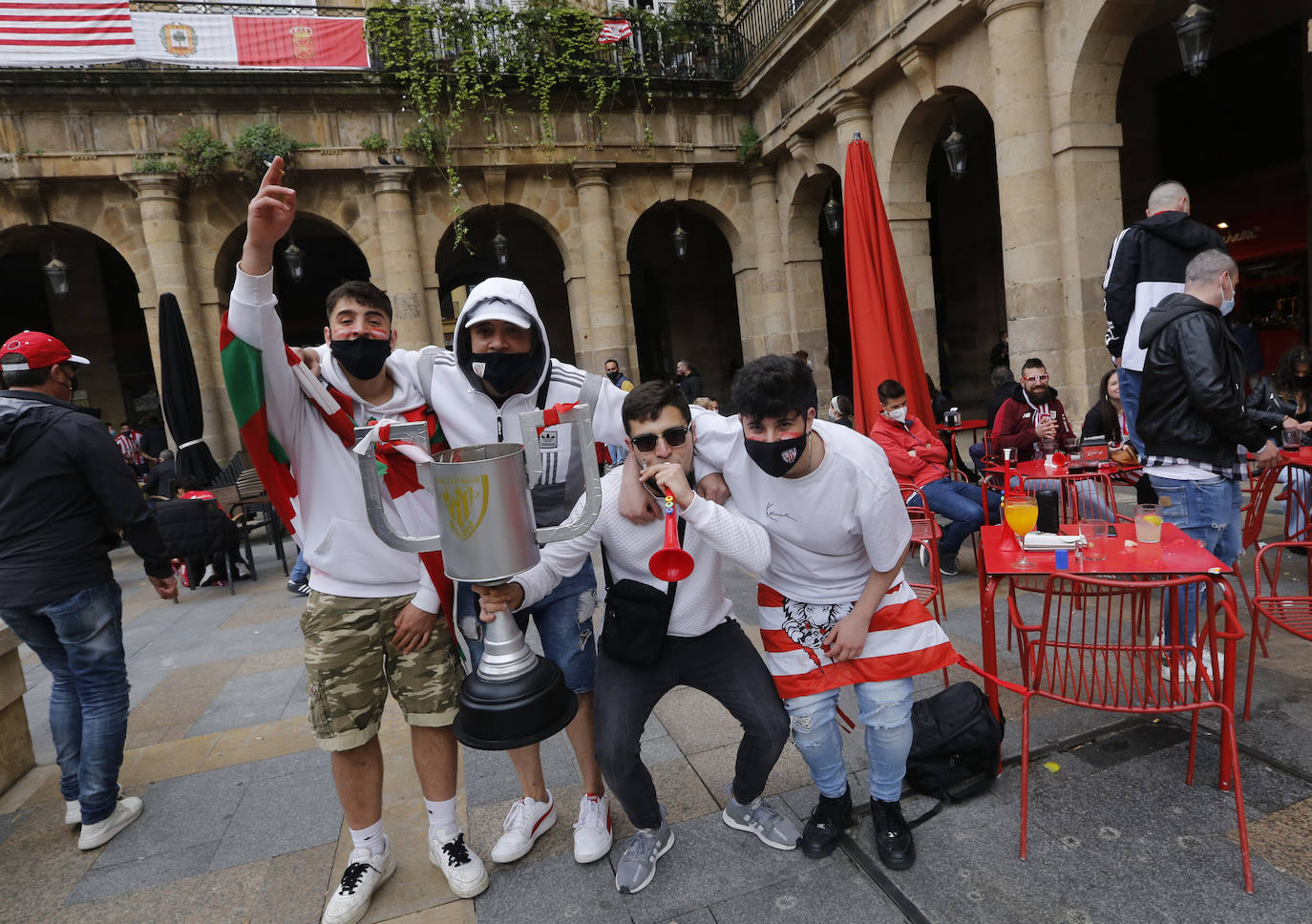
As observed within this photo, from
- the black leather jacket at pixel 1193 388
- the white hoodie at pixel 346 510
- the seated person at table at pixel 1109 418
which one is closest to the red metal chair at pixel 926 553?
the black leather jacket at pixel 1193 388

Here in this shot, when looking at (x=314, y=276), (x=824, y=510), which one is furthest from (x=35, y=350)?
(x=314, y=276)

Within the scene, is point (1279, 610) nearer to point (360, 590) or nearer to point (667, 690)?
point (667, 690)

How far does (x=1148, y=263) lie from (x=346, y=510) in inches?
177

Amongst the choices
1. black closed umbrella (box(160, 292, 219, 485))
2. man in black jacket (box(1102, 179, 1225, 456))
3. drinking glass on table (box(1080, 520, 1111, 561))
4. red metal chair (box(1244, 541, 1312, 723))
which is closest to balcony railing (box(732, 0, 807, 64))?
man in black jacket (box(1102, 179, 1225, 456))

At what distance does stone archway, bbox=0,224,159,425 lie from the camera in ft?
46.9

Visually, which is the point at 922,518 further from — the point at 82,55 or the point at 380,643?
the point at 82,55

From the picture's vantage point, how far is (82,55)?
965cm

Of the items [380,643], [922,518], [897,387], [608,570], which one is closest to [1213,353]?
[922,518]

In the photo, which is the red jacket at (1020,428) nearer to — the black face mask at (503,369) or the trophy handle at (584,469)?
the black face mask at (503,369)

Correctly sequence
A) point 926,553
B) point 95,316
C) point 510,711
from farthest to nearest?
1. point 95,316
2. point 926,553
3. point 510,711

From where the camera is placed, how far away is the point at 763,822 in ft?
8.34

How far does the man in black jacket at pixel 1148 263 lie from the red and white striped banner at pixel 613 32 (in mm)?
9650

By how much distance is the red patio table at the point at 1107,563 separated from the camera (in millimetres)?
2629

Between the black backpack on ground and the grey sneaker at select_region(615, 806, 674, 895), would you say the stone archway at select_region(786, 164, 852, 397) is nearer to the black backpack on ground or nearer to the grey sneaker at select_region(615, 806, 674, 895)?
the black backpack on ground
